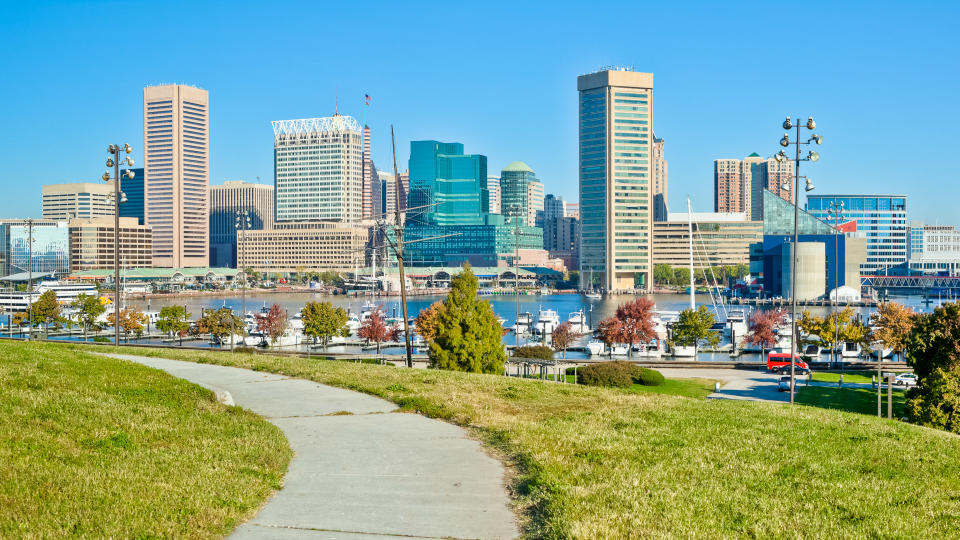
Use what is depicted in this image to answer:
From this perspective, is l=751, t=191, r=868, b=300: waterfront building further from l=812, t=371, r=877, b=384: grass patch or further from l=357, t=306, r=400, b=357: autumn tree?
l=812, t=371, r=877, b=384: grass patch

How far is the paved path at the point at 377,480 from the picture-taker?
26.6ft

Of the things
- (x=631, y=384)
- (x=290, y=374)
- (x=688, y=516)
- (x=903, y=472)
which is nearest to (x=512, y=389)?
(x=290, y=374)

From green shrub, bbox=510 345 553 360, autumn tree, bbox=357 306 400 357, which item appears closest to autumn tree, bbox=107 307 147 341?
autumn tree, bbox=357 306 400 357

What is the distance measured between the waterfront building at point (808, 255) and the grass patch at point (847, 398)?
106795 mm

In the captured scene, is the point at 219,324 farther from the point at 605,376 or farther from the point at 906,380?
the point at 906,380

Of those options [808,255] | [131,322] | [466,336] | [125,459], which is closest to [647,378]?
[466,336]

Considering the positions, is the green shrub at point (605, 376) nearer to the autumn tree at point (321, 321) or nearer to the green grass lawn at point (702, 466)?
the green grass lawn at point (702, 466)

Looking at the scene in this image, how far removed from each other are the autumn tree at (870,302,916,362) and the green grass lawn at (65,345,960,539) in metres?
49.4

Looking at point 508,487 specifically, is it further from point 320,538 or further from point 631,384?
point 631,384

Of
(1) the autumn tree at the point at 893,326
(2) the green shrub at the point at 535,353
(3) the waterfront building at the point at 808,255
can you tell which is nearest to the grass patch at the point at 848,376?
(1) the autumn tree at the point at 893,326

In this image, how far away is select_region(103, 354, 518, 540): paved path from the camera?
811 cm

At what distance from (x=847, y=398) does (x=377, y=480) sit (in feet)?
117

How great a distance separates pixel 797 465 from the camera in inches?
424

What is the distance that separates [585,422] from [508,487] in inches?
172
